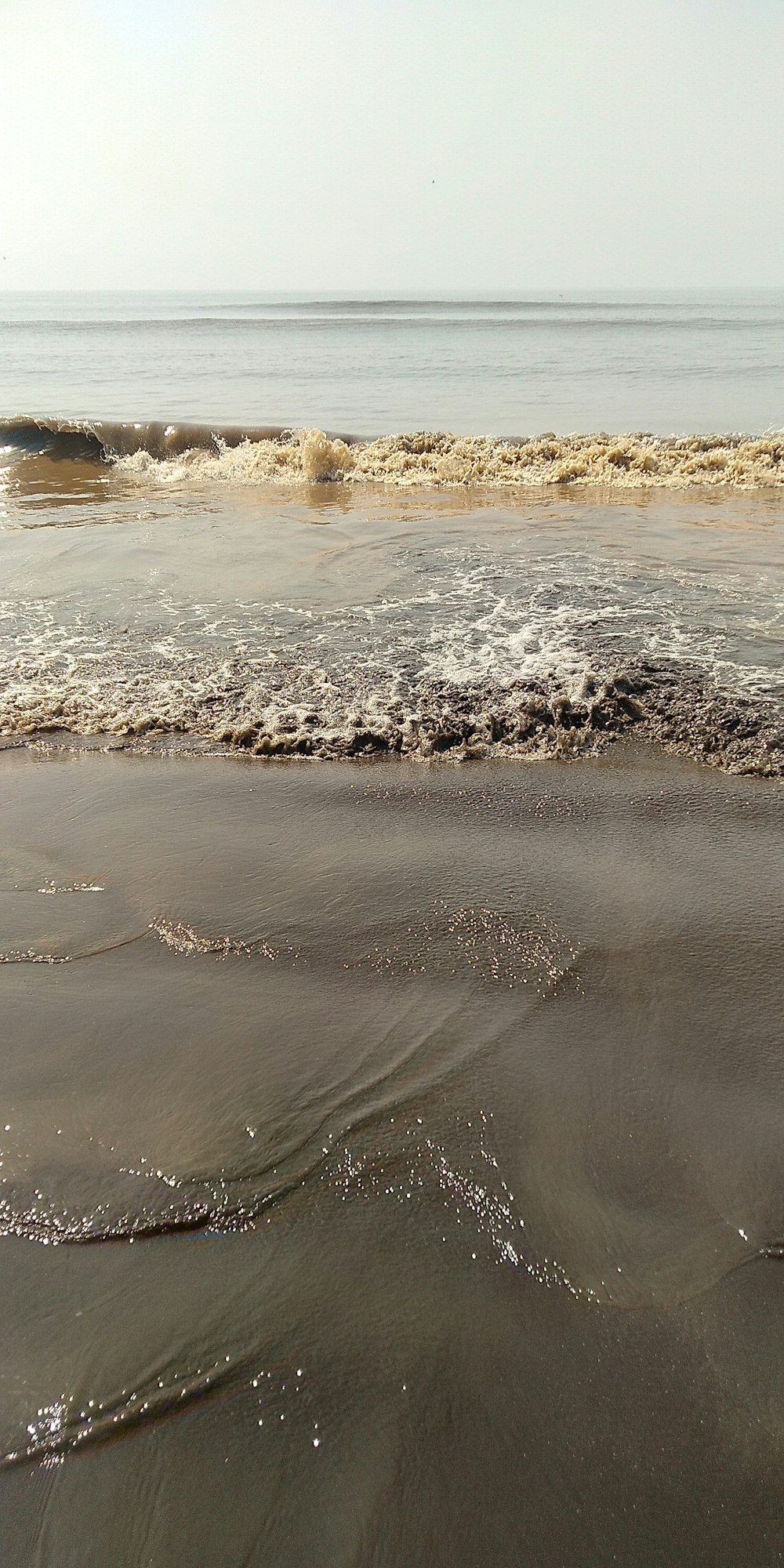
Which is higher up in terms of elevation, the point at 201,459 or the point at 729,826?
the point at 201,459

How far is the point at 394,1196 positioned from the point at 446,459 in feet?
39.3

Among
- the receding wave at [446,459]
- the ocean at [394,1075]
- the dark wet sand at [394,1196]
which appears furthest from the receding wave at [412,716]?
the receding wave at [446,459]

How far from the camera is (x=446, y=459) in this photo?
12672 millimetres

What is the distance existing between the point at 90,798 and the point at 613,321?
46216 millimetres

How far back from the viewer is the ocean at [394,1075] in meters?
1.76

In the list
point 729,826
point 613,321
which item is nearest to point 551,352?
point 613,321

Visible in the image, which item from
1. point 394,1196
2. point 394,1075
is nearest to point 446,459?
point 394,1075

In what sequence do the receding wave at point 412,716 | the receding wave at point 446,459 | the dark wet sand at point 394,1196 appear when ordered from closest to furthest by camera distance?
the dark wet sand at point 394,1196
the receding wave at point 412,716
the receding wave at point 446,459

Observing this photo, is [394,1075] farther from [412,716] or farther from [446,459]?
[446,459]

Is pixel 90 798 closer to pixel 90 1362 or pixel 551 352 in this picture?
pixel 90 1362

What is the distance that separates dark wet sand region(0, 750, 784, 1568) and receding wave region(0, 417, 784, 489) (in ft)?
30.6

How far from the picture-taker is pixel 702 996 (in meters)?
2.96

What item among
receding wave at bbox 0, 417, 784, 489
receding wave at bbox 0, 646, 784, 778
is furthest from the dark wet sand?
receding wave at bbox 0, 417, 784, 489

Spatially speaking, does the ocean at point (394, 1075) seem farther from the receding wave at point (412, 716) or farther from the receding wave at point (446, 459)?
the receding wave at point (446, 459)
